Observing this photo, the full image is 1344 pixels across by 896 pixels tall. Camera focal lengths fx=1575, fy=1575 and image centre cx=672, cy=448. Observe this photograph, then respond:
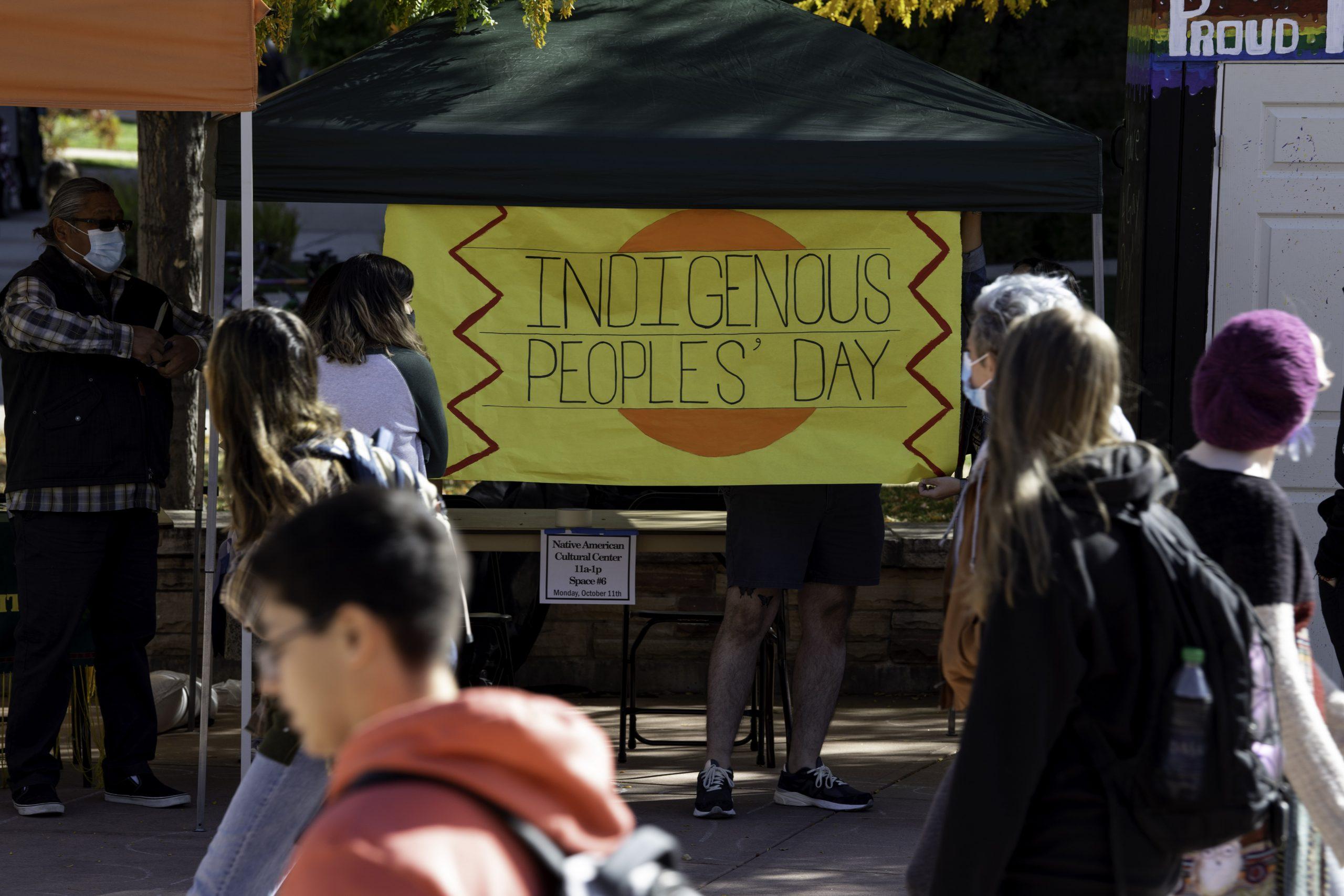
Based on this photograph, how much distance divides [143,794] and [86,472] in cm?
109

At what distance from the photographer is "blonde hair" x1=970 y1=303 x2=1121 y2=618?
7.53 feet

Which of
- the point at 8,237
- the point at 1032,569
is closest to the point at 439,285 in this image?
the point at 1032,569

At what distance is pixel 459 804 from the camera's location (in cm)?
138

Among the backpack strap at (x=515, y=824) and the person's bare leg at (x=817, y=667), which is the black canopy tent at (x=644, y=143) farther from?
the backpack strap at (x=515, y=824)

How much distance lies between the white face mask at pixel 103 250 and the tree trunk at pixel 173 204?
194 cm

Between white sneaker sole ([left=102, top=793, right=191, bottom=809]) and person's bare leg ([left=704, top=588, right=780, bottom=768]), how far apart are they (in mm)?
1733

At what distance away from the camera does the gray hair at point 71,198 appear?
16.5 feet

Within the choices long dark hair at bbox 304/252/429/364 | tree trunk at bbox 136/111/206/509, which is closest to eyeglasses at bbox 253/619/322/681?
long dark hair at bbox 304/252/429/364

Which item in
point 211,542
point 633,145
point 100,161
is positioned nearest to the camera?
point 211,542

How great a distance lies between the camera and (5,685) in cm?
543

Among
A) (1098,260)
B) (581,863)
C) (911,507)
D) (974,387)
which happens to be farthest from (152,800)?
(911,507)

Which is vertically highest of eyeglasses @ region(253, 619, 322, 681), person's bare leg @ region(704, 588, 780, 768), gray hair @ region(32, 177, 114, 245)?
gray hair @ region(32, 177, 114, 245)

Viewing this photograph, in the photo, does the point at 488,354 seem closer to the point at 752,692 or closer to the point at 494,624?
the point at 494,624

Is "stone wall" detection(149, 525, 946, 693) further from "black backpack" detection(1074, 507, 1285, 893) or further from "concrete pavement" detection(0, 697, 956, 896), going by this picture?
"black backpack" detection(1074, 507, 1285, 893)
